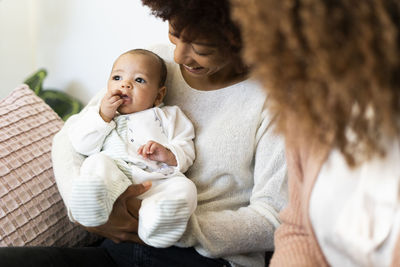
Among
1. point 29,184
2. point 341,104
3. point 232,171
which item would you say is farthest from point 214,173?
point 341,104

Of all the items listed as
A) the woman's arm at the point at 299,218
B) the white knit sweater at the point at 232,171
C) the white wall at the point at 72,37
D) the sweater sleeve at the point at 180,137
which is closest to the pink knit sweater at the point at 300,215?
the woman's arm at the point at 299,218

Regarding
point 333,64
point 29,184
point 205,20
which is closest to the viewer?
point 333,64

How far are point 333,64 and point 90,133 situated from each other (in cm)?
79

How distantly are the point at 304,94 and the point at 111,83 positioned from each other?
75 cm

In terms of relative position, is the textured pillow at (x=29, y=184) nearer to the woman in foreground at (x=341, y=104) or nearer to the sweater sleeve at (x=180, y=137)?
the sweater sleeve at (x=180, y=137)

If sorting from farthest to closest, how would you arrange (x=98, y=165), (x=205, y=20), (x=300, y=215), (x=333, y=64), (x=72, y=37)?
(x=72, y=37), (x=98, y=165), (x=205, y=20), (x=300, y=215), (x=333, y=64)

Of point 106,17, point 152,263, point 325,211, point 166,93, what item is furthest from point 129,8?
point 325,211

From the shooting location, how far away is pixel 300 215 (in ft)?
3.27

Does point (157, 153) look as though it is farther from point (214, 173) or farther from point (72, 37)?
point (72, 37)

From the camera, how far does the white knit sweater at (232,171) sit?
48.9 inches

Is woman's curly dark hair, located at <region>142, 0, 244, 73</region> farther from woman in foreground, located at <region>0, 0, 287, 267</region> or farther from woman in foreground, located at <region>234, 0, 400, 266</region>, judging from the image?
woman in foreground, located at <region>234, 0, 400, 266</region>

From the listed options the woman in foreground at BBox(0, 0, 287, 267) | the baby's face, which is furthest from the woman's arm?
the baby's face

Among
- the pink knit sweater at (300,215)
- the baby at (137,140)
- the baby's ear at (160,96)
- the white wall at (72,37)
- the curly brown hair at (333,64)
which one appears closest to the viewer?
the curly brown hair at (333,64)

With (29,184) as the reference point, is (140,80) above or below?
above
